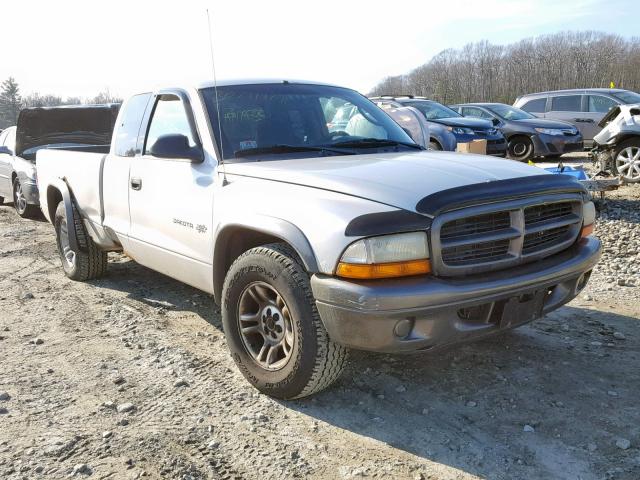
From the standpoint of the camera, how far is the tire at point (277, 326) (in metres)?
3.04

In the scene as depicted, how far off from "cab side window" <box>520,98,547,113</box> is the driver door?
44.5 ft

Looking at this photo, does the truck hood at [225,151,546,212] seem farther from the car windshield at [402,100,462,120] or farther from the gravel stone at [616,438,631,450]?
the car windshield at [402,100,462,120]

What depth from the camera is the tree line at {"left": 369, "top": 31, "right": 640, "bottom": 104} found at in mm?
69000

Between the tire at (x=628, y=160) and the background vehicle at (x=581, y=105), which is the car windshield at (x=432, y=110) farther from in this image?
the tire at (x=628, y=160)

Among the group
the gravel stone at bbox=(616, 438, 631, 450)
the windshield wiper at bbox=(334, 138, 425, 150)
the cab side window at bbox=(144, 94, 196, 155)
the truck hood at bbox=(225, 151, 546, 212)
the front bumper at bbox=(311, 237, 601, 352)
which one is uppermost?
the cab side window at bbox=(144, 94, 196, 155)

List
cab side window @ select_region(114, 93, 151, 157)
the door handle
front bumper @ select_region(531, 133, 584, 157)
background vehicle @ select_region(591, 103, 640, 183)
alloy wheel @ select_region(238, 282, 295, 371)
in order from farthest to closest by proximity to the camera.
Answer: front bumper @ select_region(531, 133, 584, 157)
background vehicle @ select_region(591, 103, 640, 183)
cab side window @ select_region(114, 93, 151, 157)
the door handle
alloy wheel @ select_region(238, 282, 295, 371)

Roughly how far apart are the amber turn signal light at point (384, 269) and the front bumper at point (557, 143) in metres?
11.7

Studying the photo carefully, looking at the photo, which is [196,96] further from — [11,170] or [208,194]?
[11,170]

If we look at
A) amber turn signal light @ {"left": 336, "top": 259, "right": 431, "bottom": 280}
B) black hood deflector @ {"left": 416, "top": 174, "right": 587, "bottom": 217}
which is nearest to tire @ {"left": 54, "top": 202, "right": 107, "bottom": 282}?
amber turn signal light @ {"left": 336, "top": 259, "right": 431, "bottom": 280}

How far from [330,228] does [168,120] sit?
213 cm

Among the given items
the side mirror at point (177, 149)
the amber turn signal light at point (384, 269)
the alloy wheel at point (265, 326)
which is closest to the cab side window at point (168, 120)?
the side mirror at point (177, 149)

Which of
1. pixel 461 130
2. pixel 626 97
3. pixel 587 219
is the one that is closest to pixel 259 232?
pixel 587 219

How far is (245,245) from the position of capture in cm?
370

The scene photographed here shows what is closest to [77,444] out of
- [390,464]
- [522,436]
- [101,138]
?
[390,464]
